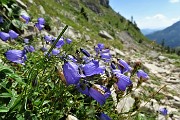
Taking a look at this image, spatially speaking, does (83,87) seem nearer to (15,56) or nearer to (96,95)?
(96,95)

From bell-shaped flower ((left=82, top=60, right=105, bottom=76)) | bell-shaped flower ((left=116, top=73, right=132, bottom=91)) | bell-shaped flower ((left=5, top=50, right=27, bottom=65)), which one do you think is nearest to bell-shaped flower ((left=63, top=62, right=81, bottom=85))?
bell-shaped flower ((left=82, top=60, right=105, bottom=76))

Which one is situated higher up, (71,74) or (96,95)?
(71,74)

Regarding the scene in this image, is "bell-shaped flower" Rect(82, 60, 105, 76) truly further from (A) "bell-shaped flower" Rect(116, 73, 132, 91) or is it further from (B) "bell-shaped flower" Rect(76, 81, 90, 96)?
(A) "bell-shaped flower" Rect(116, 73, 132, 91)

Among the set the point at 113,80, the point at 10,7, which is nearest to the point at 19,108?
the point at 113,80

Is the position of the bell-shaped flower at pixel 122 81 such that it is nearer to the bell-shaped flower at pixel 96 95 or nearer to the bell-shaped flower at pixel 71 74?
the bell-shaped flower at pixel 96 95

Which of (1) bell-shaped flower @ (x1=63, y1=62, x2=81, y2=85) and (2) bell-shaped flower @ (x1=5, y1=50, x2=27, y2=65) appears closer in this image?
(1) bell-shaped flower @ (x1=63, y1=62, x2=81, y2=85)

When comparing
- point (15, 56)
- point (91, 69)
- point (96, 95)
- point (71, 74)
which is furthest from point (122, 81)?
point (15, 56)

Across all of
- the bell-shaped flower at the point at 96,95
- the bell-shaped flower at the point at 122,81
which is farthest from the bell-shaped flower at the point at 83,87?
the bell-shaped flower at the point at 122,81

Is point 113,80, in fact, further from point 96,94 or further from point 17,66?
point 17,66

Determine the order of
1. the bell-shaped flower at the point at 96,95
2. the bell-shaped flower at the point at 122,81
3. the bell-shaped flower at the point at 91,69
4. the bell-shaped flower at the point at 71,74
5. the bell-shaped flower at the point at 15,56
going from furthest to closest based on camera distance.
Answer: the bell-shaped flower at the point at 15,56, the bell-shaped flower at the point at 122,81, the bell-shaped flower at the point at 96,95, the bell-shaped flower at the point at 91,69, the bell-shaped flower at the point at 71,74

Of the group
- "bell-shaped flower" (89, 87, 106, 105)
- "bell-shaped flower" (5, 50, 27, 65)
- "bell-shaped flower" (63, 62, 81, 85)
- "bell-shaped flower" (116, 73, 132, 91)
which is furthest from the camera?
"bell-shaped flower" (5, 50, 27, 65)

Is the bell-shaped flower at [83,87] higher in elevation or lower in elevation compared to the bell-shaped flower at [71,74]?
lower

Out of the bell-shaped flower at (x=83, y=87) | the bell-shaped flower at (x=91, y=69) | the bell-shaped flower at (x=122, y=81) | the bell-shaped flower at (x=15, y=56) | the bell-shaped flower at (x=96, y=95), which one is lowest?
the bell-shaped flower at (x=96, y=95)

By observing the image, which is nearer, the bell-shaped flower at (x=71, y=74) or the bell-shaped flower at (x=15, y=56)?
the bell-shaped flower at (x=71, y=74)
